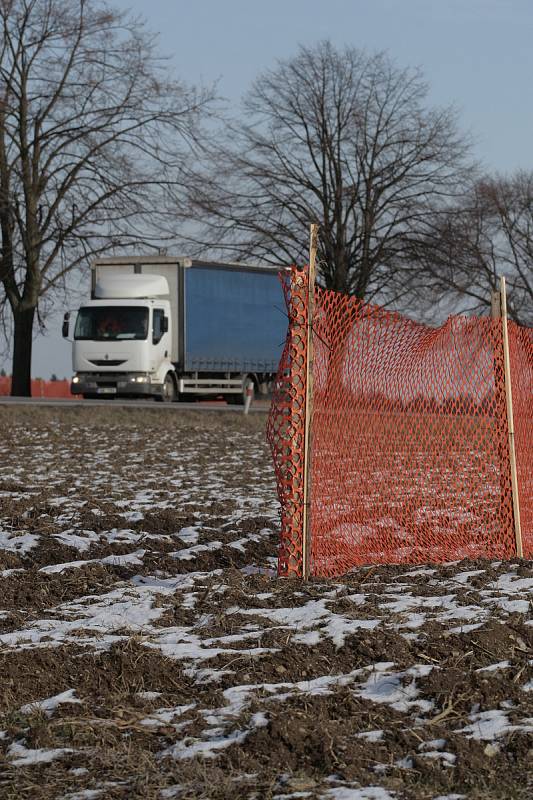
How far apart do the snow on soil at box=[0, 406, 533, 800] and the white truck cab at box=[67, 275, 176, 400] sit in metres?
20.2

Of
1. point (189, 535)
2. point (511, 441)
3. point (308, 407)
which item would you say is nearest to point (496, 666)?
point (308, 407)

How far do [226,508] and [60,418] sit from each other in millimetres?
12809

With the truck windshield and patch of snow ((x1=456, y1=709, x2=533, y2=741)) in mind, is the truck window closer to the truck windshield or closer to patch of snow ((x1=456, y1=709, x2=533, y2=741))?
the truck windshield

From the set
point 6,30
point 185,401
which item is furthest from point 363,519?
point 6,30

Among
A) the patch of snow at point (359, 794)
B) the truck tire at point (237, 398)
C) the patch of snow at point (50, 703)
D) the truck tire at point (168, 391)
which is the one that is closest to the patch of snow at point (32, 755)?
the patch of snow at point (50, 703)

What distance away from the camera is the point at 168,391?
100ft

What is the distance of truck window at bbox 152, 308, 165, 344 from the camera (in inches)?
1133

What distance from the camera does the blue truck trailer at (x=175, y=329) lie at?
28578mm

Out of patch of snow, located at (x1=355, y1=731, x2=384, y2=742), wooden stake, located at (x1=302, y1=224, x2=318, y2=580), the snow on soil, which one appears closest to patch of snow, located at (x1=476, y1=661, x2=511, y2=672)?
the snow on soil

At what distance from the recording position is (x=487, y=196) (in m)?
42.9

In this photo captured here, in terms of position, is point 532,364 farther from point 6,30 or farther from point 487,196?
point 487,196

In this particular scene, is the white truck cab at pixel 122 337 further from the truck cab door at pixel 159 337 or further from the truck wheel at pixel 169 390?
the truck wheel at pixel 169 390

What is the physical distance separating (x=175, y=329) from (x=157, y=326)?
120cm

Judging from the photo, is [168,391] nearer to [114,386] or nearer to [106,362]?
[114,386]
